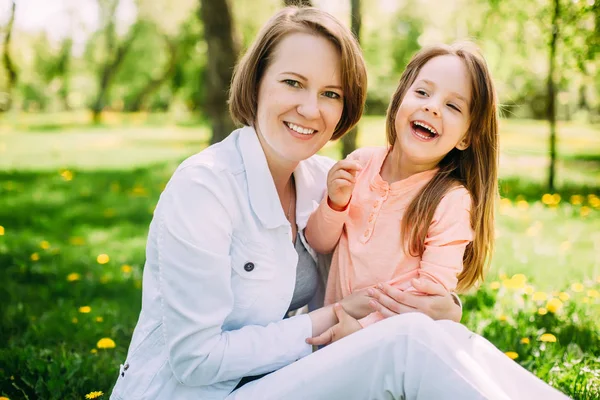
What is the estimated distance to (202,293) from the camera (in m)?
1.80

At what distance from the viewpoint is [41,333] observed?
9.59 feet

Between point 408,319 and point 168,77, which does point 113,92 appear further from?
point 408,319

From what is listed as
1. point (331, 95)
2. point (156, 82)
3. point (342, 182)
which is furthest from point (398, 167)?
point (156, 82)

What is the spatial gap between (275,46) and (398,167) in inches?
27.7

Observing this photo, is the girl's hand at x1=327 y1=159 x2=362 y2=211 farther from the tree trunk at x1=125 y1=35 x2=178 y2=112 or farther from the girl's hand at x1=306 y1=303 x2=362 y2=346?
the tree trunk at x1=125 y1=35 x2=178 y2=112

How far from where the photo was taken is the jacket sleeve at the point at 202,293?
1.79m

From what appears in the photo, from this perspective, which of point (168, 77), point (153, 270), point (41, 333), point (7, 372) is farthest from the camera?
point (168, 77)

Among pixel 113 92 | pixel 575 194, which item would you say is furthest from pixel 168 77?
pixel 575 194

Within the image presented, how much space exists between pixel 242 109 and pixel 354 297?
811mm

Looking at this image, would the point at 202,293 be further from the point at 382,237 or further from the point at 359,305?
the point at 382,237

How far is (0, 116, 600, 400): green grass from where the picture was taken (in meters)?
2.54

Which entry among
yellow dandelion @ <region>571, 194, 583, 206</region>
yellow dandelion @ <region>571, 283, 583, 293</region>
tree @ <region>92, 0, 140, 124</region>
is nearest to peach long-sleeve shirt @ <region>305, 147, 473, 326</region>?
yellow dandelion @ <region>571, 283, 583, 293</region>

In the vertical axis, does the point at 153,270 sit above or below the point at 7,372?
above

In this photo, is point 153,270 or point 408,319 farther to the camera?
point 153,270
